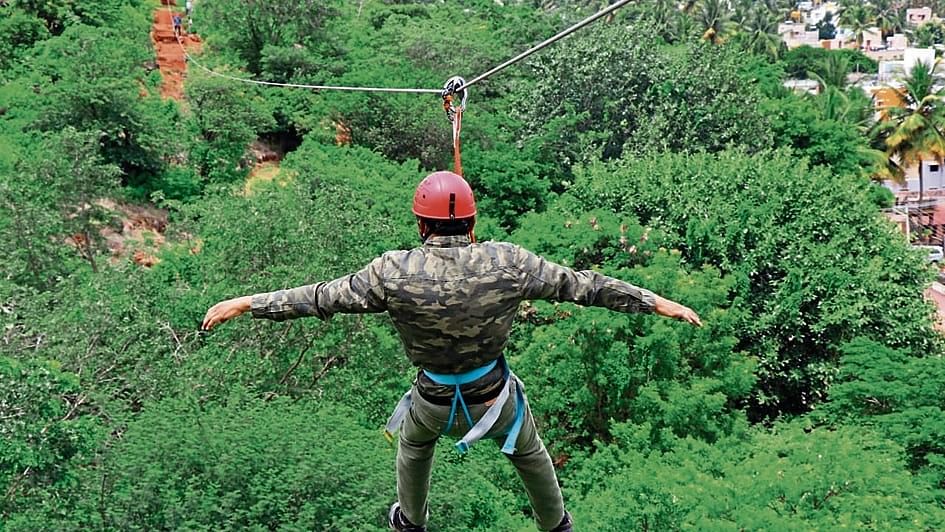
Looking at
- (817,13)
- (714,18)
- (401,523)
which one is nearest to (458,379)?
(401,523)

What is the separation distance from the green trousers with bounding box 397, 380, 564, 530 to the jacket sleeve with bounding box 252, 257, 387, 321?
0.58m

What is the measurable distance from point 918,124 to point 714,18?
26.2 meters

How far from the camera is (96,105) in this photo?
2361 cm

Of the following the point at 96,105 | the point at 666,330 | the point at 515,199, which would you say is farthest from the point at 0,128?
the point at 666,330

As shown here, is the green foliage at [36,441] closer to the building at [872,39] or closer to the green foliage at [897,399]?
the green foliage at [897,399]

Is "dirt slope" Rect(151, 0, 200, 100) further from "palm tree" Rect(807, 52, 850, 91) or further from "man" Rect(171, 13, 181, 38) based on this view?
"palm tree" Rect(807, 52, 850, 91)

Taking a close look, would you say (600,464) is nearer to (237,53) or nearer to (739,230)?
(739,230)

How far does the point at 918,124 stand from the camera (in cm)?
3562

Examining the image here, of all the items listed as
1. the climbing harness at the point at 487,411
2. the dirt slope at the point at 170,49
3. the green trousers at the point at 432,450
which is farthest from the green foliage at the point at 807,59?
the climbing harness at the point at 487,411

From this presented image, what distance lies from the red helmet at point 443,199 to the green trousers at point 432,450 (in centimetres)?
83

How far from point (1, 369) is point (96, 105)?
600 inches

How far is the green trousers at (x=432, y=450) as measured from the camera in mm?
4297

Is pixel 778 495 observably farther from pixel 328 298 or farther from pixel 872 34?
pixel 872 34

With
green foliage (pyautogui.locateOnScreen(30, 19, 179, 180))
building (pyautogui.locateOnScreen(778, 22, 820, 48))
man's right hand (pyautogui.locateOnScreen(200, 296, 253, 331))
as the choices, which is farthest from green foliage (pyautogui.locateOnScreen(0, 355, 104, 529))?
building (pyautogui.locateOnScreen(778, 22, 820, 48))
